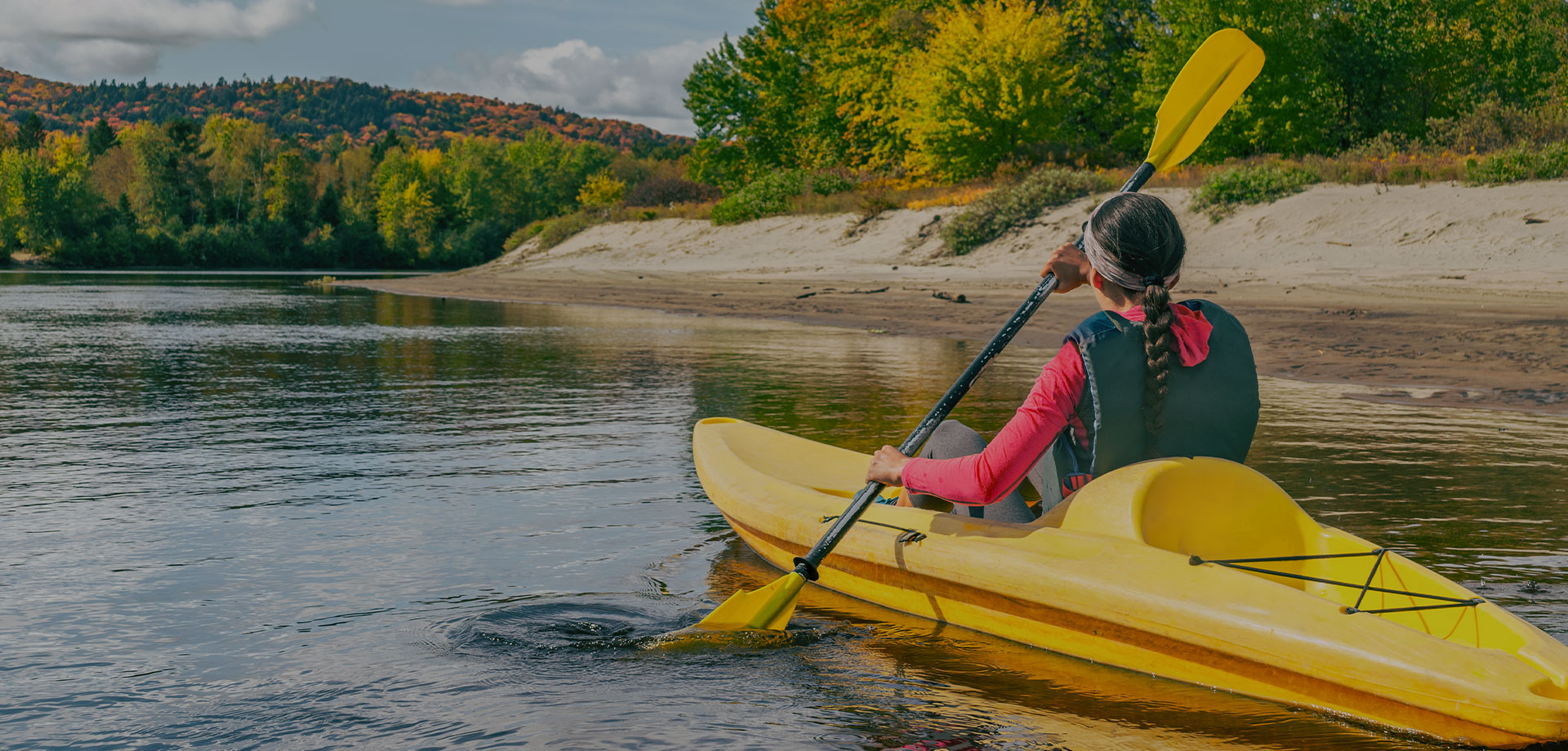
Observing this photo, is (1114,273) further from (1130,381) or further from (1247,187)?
(1247,187)

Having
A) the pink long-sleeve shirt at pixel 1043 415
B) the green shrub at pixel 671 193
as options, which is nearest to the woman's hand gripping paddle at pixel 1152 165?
the pink long-sleeve shirt at pixel 1043 415

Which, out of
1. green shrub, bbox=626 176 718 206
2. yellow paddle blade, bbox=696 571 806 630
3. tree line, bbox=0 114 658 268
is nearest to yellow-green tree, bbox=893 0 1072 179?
green shrub, bbox=626 176 718 206

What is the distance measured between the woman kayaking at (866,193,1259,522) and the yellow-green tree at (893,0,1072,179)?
27952 millimetres

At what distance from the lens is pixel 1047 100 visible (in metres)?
30.5

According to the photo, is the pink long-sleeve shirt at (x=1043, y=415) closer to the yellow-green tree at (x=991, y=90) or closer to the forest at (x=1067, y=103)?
the forest at (x=1067, y=103)

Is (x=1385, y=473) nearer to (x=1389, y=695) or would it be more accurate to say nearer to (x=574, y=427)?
(x=1389, y=695)

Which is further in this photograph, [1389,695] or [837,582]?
[837,582]

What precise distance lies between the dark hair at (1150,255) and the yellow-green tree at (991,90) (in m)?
28.0

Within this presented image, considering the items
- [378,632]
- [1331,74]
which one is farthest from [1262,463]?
[1331,74]

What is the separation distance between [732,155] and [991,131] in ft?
56.2

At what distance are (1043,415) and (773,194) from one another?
1247 inches

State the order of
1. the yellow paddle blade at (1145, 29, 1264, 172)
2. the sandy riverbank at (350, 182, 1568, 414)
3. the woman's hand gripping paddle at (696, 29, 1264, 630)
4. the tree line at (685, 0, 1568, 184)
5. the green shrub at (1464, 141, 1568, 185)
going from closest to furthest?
1. the woman's hand gripping paddle at (696, 29, 1264, 630)
2. the yellow paddle blade at (1145, 29, 1264, 172)
3. the sandy riverbank at (350, 182, 1568, 414)
4. the green shrub at (1464, 141, 1568, 185)
5. the tree line at (685, 0, 1568, 184)

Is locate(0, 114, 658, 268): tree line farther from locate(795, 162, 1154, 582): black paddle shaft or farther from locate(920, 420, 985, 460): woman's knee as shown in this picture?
locate(920, 420, 985, 460): woman's knee

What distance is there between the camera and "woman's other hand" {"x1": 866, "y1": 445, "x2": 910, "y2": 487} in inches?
148
